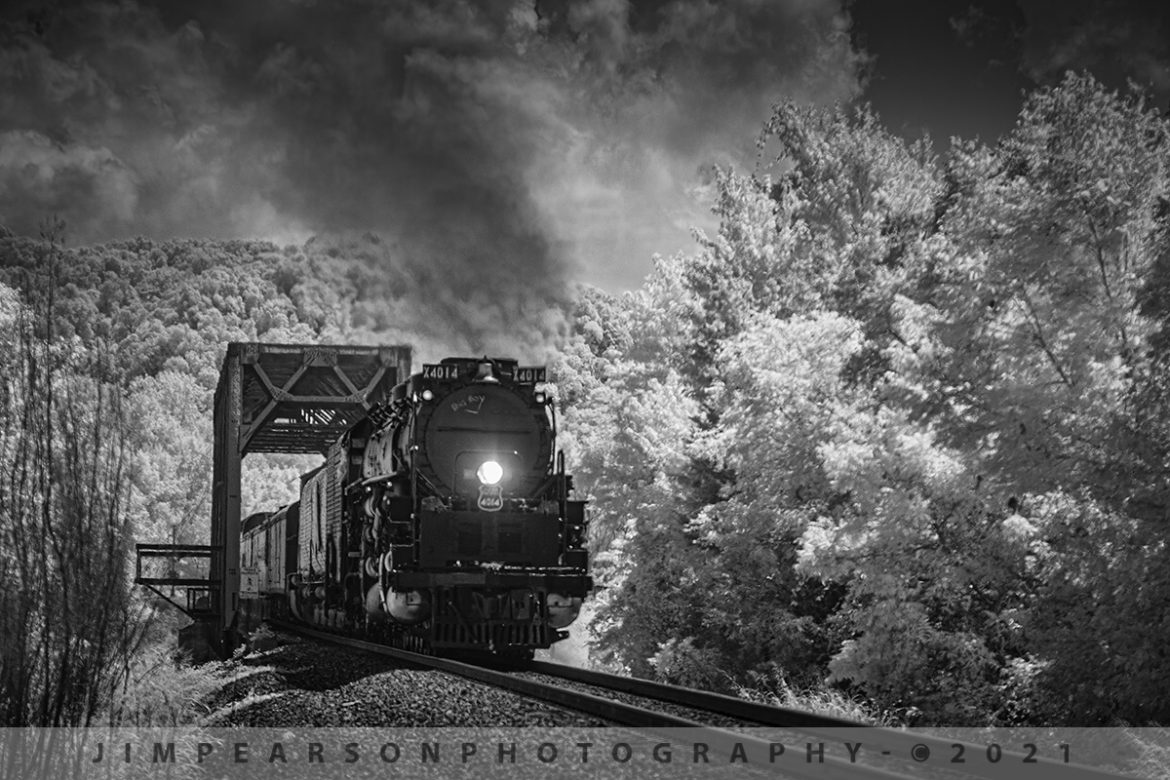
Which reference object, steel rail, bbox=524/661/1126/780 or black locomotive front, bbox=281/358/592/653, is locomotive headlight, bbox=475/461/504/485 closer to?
black locomotive front, bbox=281/358/592/653

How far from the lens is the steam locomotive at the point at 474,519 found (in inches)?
765

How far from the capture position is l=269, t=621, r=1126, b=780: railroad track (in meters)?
8.21

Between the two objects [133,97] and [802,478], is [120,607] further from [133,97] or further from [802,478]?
[133,97]

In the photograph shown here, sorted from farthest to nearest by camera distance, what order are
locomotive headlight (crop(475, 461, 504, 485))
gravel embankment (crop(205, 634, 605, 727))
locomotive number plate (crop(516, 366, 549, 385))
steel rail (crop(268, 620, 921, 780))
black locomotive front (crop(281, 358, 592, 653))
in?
locomotive number plate (crop(516, 366, 549, 385)) → locomotive headlight (crop(475, 461, 504, 485)) → black locomotive front (crop(281, 358, 592, 653)) → gravel embankment (crop(205, 634, 605, 727)) → steel rail (crop(268, 620, 921, 780))

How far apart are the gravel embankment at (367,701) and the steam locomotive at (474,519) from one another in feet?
5.04

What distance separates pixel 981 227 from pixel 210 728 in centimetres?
1568

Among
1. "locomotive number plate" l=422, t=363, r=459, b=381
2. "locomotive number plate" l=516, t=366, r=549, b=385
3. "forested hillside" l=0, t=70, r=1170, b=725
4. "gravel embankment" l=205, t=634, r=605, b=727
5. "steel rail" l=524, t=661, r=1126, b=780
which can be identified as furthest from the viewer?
"locomotive number plate" l=516, t=366, r=549, b=385

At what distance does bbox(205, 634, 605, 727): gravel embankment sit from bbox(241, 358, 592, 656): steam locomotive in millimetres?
1536

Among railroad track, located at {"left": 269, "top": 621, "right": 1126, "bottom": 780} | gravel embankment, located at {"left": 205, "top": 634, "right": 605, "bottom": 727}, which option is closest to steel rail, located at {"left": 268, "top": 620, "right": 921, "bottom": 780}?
railroad track, located at {"left": 269, "top": 621, "right": 1126, "bottom": 780}

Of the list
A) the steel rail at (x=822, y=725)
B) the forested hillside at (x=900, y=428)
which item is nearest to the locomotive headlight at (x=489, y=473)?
the steel rail at (x=822, y=725)

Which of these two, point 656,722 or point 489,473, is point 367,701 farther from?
point 489,473

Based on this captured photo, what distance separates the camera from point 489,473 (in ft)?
65.5

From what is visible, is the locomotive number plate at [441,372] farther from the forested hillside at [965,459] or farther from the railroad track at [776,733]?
the forested hillside at [965,459]

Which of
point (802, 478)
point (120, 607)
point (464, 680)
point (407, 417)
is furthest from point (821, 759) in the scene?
point (802, 478)
